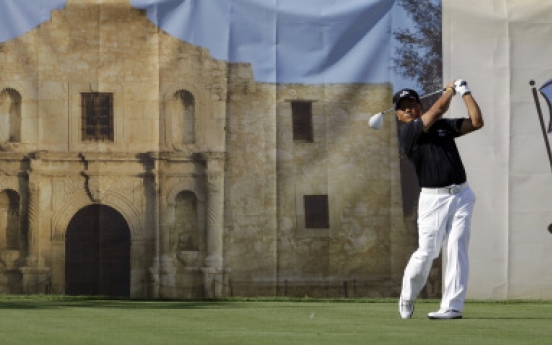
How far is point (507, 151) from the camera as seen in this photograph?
47.5 ft

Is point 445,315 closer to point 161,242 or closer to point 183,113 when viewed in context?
point 161,242

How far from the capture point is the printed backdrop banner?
14453 millimetres

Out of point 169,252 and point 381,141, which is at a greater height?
point 381,141

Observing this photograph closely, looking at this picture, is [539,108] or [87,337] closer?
[87,337]

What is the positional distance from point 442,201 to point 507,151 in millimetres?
5168

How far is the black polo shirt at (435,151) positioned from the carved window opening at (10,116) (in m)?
5.70

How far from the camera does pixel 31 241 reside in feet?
46.0

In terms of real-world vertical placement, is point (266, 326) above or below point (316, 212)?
below

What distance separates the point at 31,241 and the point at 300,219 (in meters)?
2.85

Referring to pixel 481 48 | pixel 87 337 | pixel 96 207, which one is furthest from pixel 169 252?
pixel 87 337

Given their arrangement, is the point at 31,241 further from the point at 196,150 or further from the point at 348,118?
the point at 348,118

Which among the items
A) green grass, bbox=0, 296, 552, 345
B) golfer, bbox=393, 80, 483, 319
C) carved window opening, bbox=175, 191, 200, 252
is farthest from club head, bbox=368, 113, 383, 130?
carved window opening, bbox=175, 191, 200, 252

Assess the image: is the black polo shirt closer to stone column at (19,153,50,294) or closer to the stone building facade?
the stone building facade

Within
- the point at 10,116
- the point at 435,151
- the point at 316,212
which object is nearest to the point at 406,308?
the point at 435,151
